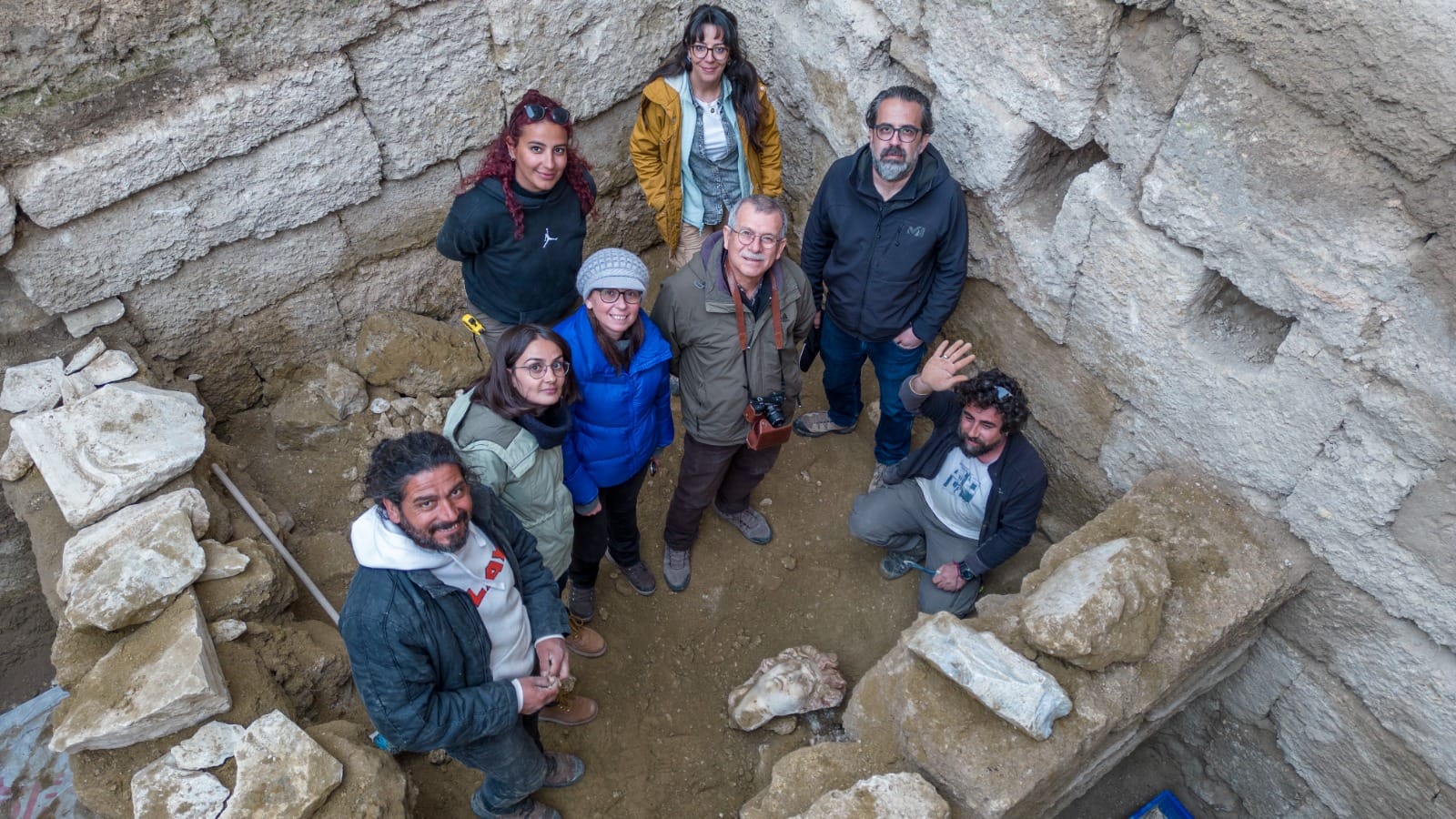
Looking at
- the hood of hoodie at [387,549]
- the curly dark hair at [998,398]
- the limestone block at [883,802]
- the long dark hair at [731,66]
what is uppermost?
the long dark hair at [731,66]

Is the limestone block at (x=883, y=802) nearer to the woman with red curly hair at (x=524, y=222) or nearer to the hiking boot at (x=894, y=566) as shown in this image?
the hiking boot at (x=894, y=566)

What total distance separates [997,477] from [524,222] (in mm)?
2132

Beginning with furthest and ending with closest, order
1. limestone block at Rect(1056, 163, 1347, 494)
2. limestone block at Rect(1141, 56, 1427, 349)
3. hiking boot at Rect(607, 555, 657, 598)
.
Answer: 1. hiking boot at Rect(607, 555, 657, 598)
2. limestone block at Rect(1056, 163, 1347, 494)
3. limestone block at Rect(1141, 56, 1427, 349)

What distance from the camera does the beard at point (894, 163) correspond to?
3.47 m

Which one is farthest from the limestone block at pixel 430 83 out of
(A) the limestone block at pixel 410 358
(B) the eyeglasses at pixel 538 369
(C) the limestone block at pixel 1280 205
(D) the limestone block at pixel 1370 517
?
(D) the limestone block at pixel 1370 517

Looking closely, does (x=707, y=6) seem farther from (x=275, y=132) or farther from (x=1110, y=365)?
(x=1110, y=365)

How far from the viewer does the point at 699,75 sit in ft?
13.3

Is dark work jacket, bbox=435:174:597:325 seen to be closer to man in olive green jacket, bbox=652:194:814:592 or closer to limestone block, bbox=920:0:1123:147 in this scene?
man in olive green jacket, bbox=652:194:814:592

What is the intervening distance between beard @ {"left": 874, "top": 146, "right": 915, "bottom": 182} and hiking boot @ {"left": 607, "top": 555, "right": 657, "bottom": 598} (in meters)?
2.03

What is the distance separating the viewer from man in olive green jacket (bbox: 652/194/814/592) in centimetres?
333

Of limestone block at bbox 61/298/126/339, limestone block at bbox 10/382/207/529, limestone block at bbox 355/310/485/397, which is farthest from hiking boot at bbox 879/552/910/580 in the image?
limestone block at bbox 61/298/126/339

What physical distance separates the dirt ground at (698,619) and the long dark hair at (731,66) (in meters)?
1.65

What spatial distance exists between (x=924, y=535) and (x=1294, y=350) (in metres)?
1.72

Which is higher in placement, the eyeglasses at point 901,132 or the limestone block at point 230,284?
the eyeglasses at point 901,132
